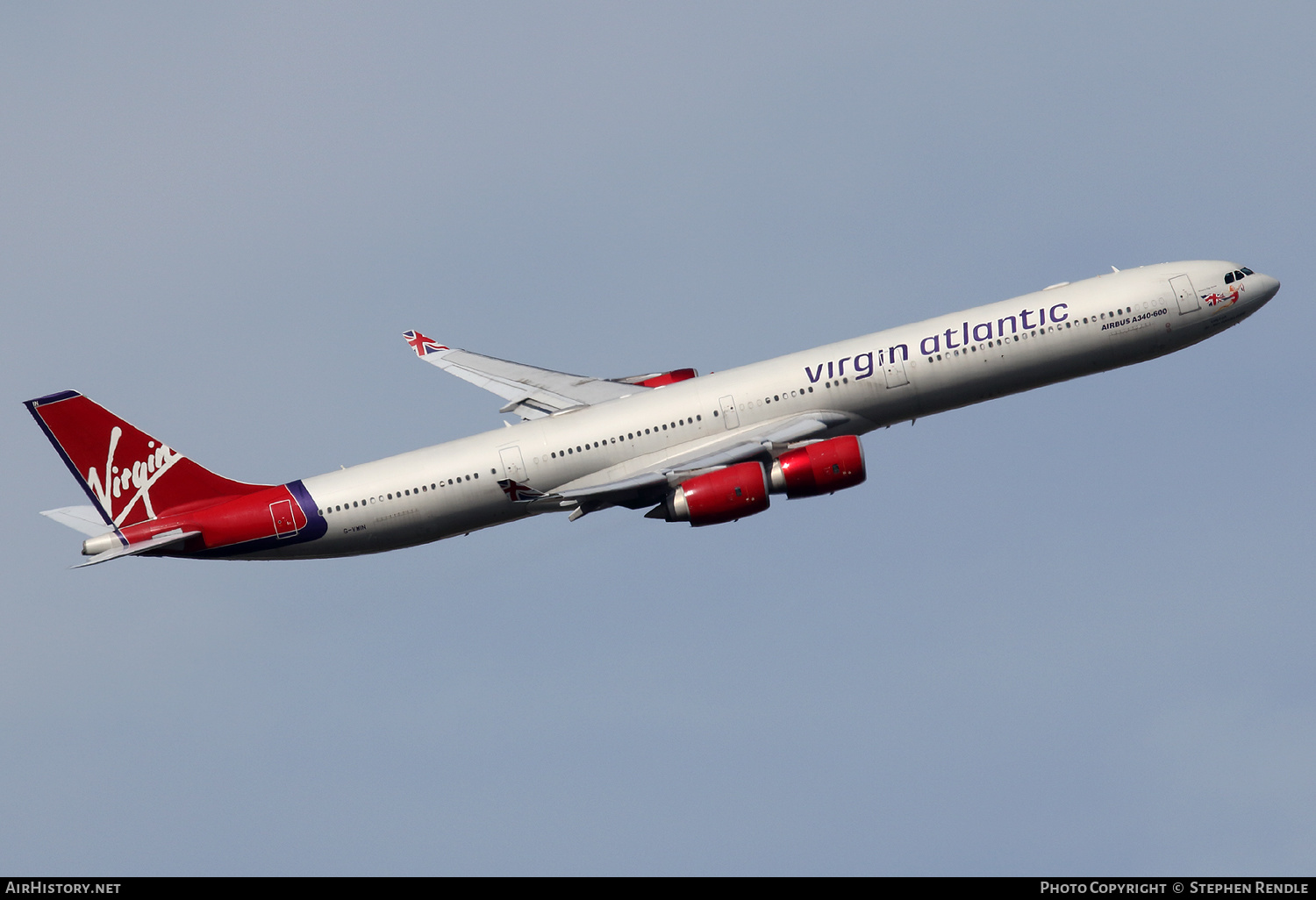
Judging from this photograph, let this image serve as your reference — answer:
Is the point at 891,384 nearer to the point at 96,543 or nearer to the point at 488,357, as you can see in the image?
the point at 488,357

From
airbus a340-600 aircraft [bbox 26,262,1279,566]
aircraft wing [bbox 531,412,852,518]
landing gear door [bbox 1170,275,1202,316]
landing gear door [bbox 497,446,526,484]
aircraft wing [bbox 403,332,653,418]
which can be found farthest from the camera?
aircraft wing [bbox 403,332,653,418]

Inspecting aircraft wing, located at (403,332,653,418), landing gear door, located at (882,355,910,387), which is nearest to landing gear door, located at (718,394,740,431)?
aircraft wing, located at (403,332,653,418)

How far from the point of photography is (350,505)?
79.9m

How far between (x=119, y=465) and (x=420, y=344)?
69.9 feet

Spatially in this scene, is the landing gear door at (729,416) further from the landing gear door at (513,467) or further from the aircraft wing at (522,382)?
the landing gear door at (513,467)

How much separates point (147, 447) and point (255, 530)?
22.5 ft

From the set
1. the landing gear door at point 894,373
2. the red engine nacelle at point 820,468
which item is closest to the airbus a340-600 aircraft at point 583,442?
the landing gear door at point 894,373

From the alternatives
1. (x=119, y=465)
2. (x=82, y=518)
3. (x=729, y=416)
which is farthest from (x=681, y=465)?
(x=82, y=518)

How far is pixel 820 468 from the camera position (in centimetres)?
7681

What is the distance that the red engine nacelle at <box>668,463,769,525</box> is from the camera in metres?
76.6

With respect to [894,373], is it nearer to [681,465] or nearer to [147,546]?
[681,465]

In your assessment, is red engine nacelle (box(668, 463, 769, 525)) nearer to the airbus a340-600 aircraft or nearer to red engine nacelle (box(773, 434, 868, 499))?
red engine nacelle (box(773, 434, 868, 499))

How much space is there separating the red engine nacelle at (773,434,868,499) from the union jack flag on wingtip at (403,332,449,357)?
26759mm
